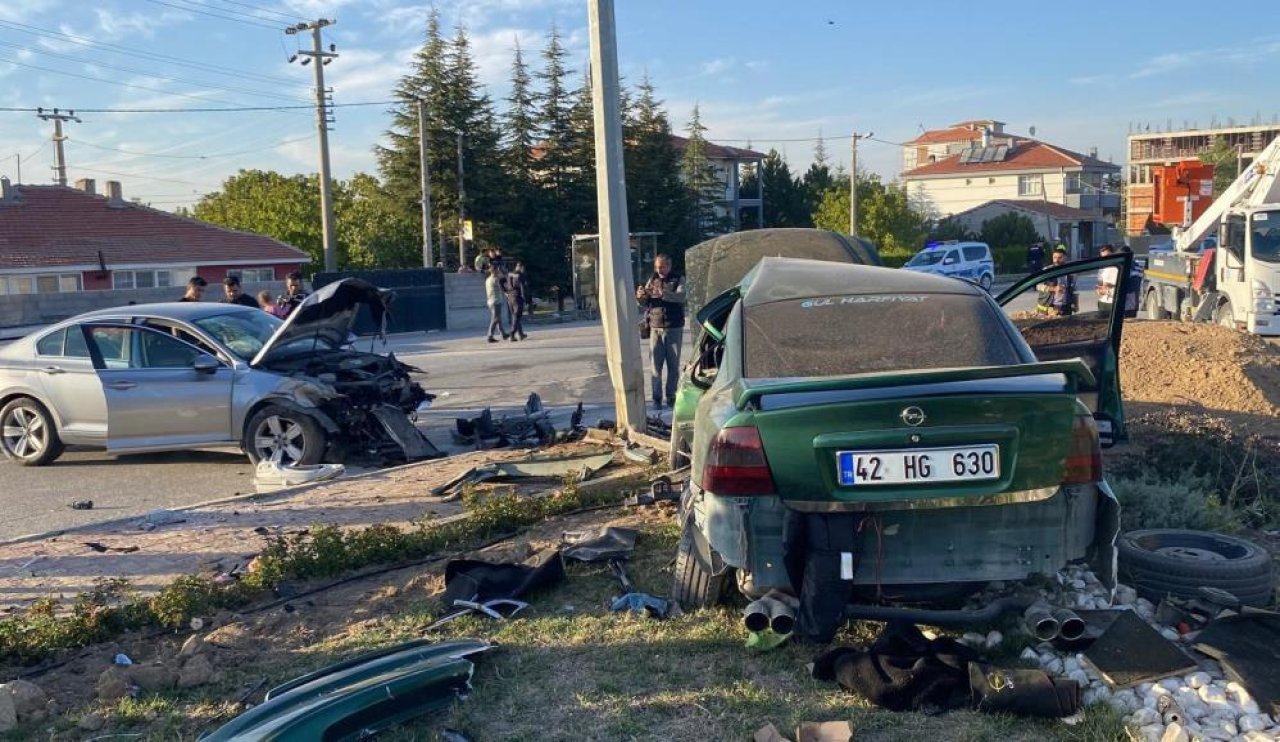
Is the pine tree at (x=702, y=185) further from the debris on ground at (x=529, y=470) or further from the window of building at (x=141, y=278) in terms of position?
the debris on ground at (x=529, y=470)

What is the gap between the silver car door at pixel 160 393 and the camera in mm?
→ 9906

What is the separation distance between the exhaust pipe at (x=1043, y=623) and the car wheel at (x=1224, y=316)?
15.9 m

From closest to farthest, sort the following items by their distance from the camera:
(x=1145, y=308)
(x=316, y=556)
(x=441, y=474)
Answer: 1. (x=316, y=556)
2. (x=441, y=474)
3. (x=1145, y=308)

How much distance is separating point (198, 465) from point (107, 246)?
43.8 metres

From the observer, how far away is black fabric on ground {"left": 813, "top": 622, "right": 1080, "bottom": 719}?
3.83 metres

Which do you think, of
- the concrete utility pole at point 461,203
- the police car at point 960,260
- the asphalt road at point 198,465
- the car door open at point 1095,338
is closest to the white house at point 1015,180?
the police car at point 960,260

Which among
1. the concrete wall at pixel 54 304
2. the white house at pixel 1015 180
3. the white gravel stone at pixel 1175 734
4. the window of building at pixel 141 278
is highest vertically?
the white house at pixel 1015 180

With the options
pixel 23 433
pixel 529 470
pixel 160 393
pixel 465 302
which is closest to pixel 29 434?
pixel 23 433

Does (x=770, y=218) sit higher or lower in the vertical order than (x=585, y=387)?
higher

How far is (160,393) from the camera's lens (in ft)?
32.7

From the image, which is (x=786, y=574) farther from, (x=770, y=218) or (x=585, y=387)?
(x=770, y=218)

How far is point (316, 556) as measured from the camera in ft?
20.1

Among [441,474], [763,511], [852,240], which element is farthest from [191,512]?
[852,240]

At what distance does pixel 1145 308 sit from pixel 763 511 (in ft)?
73.6
